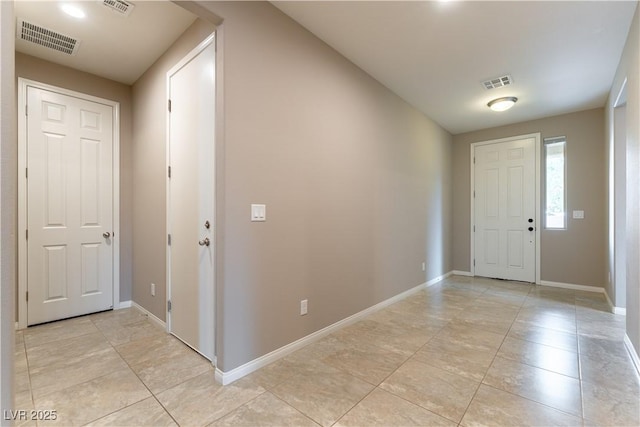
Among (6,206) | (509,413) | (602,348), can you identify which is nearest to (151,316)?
(6,206)

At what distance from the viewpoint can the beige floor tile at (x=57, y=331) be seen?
2502mm

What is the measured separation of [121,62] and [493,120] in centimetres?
532

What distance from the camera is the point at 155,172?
293cm

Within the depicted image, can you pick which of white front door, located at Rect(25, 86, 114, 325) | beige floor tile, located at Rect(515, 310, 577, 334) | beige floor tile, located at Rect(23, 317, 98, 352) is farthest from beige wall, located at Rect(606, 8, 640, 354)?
white front door, located at Rect(25, 86, 114, 325)

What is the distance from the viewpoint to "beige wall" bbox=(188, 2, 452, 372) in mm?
1934

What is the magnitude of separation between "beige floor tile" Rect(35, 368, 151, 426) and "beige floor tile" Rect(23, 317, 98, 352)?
104cm

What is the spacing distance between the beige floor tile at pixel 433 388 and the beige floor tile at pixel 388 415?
6 cm

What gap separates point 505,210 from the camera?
496 cm

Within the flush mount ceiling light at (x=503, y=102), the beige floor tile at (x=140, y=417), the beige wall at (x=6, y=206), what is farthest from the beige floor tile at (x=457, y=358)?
the flush mount ceiling light at (x=503, y=102)

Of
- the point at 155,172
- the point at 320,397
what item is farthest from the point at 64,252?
the point at 320,397

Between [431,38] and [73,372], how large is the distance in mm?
3900

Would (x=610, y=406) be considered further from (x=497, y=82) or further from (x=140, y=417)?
(x=497, y=82)

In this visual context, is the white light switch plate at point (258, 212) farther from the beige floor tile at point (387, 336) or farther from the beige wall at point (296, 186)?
the beige floor tile at point (387, 336)

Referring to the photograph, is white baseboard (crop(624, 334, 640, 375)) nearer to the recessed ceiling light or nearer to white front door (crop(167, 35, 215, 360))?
white front door (crop(167, 35, 215, 360))
